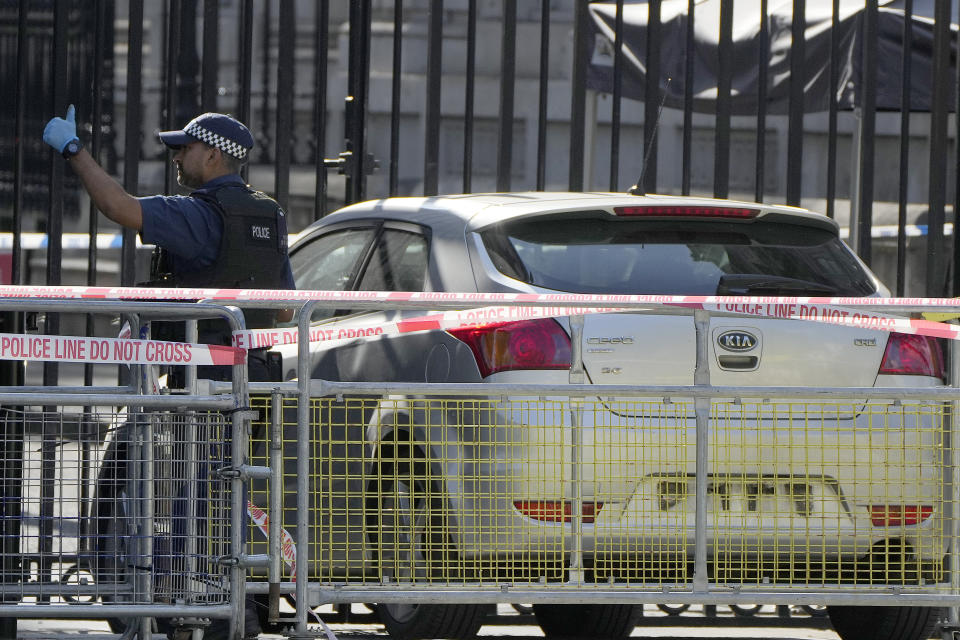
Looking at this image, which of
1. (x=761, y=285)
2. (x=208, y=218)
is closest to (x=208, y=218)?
(x=208, y=218)

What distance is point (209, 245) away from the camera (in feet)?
17.4

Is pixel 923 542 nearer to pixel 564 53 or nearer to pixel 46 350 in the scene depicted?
pixel 46 350

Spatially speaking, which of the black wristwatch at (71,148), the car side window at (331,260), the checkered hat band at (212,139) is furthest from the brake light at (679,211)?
the black wristwatch at (71,148)

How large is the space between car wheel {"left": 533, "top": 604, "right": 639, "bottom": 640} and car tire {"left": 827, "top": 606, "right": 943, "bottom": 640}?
83cm

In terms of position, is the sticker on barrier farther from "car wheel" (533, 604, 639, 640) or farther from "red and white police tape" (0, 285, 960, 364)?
"car wheel" (533, 604, 639, 640)

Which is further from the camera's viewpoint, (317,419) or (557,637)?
(557,637)

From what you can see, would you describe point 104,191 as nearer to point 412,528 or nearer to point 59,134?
point 59,134

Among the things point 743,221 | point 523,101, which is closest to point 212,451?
point 743,221

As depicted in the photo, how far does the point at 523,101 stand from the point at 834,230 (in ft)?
69.9

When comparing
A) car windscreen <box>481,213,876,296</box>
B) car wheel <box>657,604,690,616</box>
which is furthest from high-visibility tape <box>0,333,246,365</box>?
car wheel <box>657,604,690,616</box>

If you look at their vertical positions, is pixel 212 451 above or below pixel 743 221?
below

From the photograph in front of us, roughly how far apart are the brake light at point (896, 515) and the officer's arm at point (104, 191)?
8.58 feet

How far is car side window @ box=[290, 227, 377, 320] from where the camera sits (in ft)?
20.0

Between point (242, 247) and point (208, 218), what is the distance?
0.15 metres
